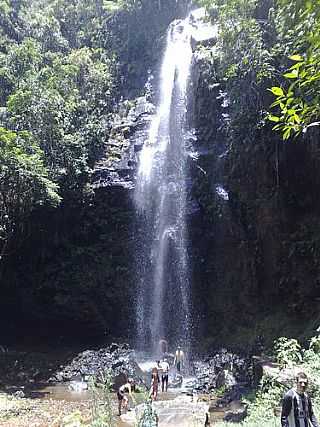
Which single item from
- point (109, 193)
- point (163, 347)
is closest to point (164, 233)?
point (109, 193)

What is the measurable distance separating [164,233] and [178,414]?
32.2 feet

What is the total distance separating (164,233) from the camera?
18.0m

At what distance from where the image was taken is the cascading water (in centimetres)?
1716

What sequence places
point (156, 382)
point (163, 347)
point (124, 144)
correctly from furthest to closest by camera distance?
point (124, 144) < point (163, 347) < point (156, 382)

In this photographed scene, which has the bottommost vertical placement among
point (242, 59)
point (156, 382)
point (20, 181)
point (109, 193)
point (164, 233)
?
point (156, 382)

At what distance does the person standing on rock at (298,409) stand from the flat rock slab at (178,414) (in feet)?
12.8

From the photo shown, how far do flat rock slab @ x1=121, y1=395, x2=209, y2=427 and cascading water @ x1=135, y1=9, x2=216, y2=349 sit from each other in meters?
6.44

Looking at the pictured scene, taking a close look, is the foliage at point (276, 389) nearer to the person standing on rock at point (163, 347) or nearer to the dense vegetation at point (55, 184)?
the person standing on rock at point (163, 347)

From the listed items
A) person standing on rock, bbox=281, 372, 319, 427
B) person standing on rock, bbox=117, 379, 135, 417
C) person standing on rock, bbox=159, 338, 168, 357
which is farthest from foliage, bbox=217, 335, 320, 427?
person standing on rock, bbox=159, 338, 168, 357

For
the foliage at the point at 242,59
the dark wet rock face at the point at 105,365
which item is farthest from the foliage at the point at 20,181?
the foliage at the point at 242,59

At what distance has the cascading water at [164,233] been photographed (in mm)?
17156

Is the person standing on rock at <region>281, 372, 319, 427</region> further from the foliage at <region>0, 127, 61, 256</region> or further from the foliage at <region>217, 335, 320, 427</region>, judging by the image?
the foliage at <region>0, 127, 61, 256</region>

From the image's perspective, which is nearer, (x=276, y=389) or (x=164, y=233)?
(x=276, y=389)

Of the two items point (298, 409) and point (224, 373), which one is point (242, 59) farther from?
point (298, 409)
